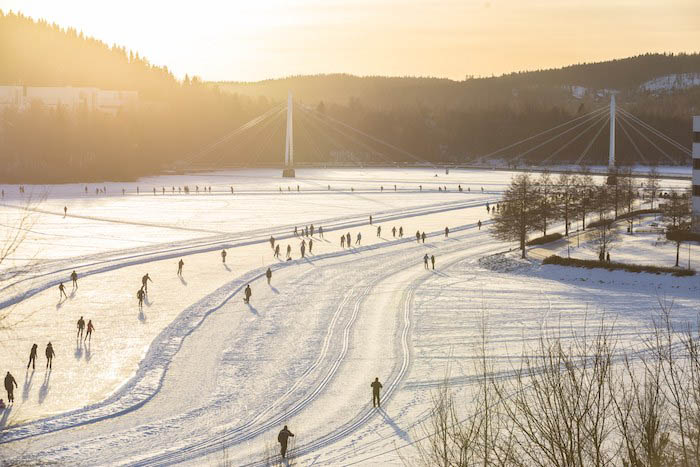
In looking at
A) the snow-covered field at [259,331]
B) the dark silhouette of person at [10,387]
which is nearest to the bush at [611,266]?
the snow-covered field at [259,331]

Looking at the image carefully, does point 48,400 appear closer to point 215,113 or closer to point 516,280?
point 516,280

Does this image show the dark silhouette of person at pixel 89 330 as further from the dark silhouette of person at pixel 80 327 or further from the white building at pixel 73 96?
the white building at pixel 73 96

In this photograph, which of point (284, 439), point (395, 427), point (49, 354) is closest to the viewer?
point (284, 439)

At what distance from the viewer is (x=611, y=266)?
3412 cm

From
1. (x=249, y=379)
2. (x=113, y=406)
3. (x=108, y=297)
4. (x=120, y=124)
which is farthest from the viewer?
(x=120, y=124)

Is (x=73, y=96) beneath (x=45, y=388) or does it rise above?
above

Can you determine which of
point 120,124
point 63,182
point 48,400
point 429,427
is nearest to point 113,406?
point 48,400

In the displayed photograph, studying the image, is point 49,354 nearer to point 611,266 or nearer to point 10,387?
point 10,387

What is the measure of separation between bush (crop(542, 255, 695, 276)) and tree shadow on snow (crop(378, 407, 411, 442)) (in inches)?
787

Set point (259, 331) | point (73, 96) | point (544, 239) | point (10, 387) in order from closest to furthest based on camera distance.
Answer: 1. point (10, 387)
2. point (259, 331)
3. point (544, 239)
4. point (73, 96)

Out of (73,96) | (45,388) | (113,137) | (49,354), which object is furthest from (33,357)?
(73,96)

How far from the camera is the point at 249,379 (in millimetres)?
19000

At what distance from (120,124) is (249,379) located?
124851mm

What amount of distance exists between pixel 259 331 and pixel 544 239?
24092 mm
